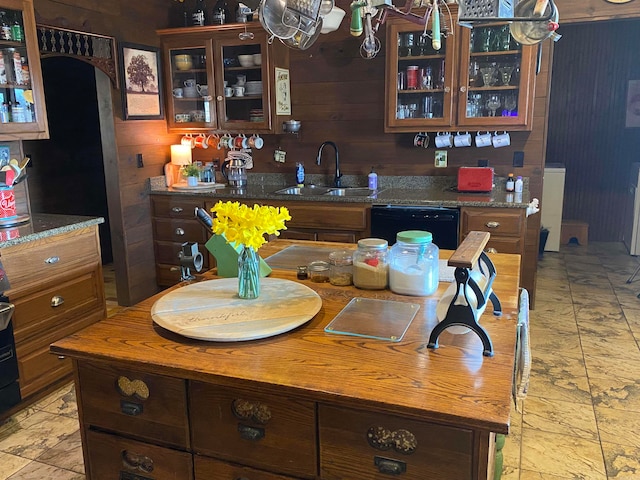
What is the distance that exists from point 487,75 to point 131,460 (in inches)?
130

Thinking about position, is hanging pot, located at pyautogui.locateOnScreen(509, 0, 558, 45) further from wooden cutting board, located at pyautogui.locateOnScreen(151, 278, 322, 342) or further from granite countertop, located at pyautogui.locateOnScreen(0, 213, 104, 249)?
granite countertop, located at pyautogui.locateOnScreen(0, 213, 104, 249)

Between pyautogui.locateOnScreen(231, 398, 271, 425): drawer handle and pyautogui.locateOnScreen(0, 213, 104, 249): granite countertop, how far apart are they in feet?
5.76

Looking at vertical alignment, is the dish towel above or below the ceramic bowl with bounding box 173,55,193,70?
below

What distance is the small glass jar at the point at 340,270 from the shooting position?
6.61 ft

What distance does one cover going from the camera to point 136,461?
1561mm

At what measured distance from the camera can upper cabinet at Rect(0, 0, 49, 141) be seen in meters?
2.94

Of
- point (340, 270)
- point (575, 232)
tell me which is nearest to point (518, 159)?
point (340, 270)

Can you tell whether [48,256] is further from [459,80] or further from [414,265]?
[459,80]

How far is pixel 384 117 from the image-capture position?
4.13 metres

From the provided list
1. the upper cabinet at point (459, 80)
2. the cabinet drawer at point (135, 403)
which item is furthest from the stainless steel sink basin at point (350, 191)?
the cabinet drawer at point (135, 403)

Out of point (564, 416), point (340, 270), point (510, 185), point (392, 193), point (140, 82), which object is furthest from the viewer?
point (140, 82)

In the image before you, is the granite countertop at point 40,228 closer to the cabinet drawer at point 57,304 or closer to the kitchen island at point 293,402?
the cabinet drawer at point 57,304

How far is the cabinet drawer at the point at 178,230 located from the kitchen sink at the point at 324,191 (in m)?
0.70

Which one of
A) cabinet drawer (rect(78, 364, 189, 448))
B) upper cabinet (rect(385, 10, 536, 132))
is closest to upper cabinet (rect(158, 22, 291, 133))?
upper cabinet (rect(385, 10, 536, 132))
